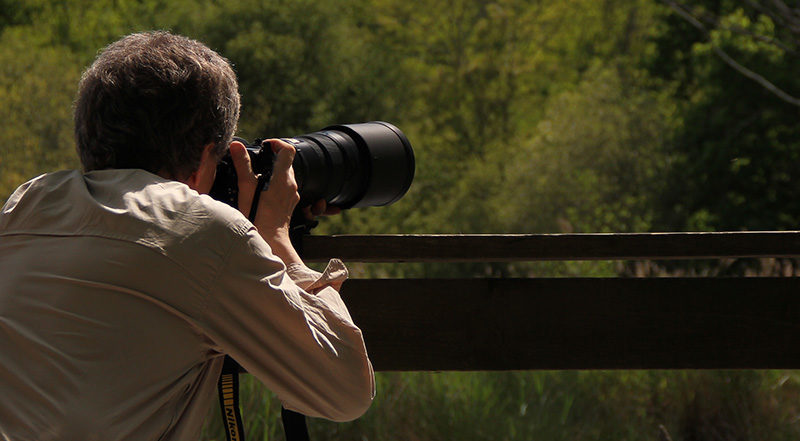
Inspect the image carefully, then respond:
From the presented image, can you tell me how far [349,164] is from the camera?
1837mm

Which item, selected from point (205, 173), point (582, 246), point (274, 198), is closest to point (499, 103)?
point (582, 246)

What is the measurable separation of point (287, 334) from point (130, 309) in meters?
0.20

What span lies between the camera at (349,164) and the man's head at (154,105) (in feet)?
0.74

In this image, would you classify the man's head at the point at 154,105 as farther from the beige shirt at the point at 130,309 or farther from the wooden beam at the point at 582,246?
the wooden beam at the point at 582,246

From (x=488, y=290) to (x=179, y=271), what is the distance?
37.1 inches

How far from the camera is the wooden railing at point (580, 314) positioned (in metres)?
2.05

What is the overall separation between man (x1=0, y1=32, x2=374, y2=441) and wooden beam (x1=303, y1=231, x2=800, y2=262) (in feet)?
2.33

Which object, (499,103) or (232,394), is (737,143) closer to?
(499,103)

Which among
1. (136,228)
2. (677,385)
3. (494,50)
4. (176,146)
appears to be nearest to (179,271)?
(136,228)

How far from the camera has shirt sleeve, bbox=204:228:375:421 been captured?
1.27 metres

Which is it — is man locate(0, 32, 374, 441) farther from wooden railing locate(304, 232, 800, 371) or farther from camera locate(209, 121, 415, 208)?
wooden railing locate(304, 232, 800, 371)

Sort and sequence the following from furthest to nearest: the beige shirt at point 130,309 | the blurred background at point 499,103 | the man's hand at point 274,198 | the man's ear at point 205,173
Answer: the blurred background at point 499,103 < the man's hand at point 274,198 < the man's ear at point 205,173 < the beige shirt at point 130,309

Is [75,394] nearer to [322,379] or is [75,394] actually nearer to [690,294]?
[322,379]

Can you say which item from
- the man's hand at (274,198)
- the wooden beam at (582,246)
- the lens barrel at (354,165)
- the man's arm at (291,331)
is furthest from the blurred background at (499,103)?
the man's arm at (291,331)
